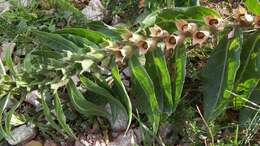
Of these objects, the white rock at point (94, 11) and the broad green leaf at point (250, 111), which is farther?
the white rock at point (94, 11)

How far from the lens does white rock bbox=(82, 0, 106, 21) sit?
3242 millimetres

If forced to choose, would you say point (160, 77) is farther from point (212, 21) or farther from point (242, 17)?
point (242, 17)

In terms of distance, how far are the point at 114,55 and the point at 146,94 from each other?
298mm

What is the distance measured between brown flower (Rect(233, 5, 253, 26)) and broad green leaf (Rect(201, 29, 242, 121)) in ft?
0.27

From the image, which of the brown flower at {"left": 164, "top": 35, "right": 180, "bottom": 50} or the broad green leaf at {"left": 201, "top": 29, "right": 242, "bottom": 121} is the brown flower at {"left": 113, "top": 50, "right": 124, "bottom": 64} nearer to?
the brown flower at {"left": 164, "top": 35, "right": 180, "bottom": 50}

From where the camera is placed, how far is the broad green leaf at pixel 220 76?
8.30 ft

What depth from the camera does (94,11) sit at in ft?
10.7

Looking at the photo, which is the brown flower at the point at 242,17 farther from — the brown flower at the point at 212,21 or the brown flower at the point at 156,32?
the brown flower at the point at 156,32

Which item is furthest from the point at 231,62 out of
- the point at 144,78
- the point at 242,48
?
the point at 144,78

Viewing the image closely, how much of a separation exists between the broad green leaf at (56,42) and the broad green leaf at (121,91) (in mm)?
228

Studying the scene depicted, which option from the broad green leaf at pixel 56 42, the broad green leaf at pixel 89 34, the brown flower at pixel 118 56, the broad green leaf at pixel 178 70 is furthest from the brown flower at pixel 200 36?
the broad green leaf at pixel 56 42

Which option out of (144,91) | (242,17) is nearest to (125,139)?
(144,91)

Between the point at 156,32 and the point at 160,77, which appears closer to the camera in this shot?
A: the point at 156,32

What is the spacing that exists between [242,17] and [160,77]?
493 millimetres
